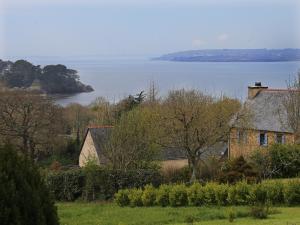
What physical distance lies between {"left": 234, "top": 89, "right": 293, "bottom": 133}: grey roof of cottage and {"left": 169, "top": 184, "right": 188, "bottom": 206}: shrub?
1783 cm

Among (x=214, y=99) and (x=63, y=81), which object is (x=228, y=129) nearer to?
(x=214, y=99)

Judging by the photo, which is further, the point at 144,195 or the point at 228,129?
the point at 228,129

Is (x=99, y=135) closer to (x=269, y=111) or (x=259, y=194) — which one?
(x=269, y=111)

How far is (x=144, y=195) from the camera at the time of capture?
19891mm

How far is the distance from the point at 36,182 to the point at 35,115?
31.9m

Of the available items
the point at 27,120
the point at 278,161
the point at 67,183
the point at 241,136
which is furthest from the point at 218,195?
the point at 27,120

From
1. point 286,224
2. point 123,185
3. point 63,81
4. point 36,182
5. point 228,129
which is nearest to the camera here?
point 36,182

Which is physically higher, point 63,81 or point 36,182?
point 63,81

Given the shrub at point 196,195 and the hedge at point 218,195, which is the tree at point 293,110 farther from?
the shrub at point 196,195

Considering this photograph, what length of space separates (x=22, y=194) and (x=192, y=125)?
22.2 meters

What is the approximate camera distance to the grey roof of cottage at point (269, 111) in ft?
123

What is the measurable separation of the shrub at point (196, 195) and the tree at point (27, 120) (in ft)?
63.4

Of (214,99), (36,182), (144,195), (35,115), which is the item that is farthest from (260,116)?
(36,182)

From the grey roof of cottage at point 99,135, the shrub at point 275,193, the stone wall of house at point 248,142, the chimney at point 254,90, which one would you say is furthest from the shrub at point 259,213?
the chimney at point 254,90
